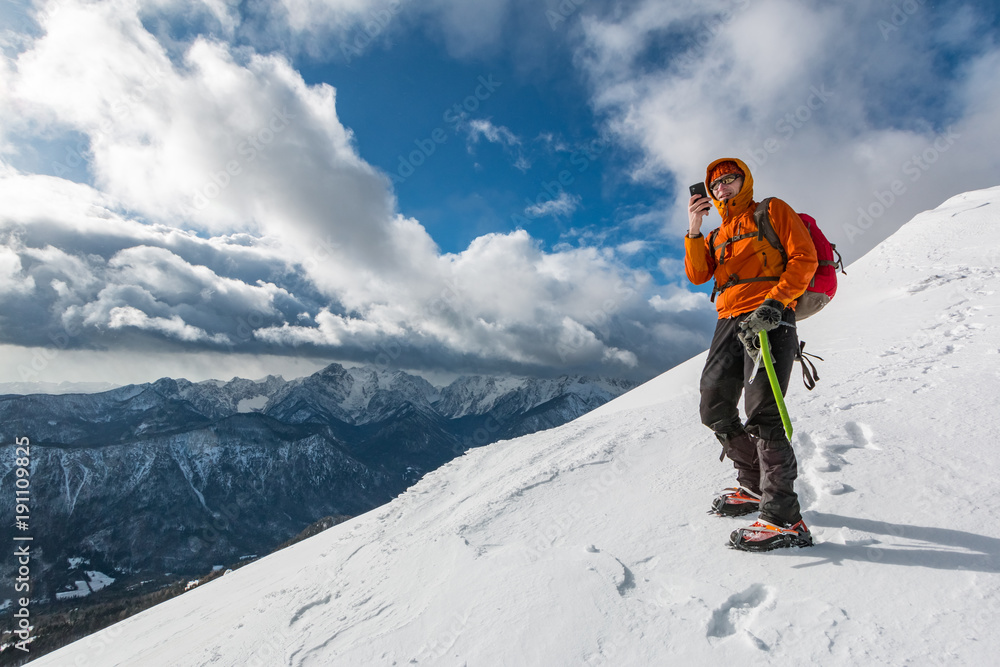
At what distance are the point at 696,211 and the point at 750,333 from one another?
1393 millimetres

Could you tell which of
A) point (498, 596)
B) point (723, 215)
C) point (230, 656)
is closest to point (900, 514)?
point (723, 215)

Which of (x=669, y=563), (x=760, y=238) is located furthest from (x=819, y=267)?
(x=669, y=563)

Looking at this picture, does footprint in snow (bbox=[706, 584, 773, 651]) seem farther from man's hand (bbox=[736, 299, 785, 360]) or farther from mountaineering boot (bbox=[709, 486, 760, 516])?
man's hand (bbox=[736, 299, 785, 360])

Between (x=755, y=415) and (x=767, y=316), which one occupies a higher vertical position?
(x=767, y=316)

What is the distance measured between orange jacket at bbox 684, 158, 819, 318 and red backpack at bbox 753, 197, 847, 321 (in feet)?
0.16

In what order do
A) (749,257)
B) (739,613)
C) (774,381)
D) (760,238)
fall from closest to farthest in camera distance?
1. (739,613)
2. (774,381)
3. (760,238)
4. (749,257)

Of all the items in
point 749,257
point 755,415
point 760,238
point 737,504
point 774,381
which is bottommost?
point 737,504

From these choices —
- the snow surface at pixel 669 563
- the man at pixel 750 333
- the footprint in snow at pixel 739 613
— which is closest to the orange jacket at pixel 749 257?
the man at pixel 750 333

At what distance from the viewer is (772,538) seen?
149 inches

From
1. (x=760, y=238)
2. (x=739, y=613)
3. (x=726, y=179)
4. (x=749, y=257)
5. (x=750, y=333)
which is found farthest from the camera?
(x=726, y=179)

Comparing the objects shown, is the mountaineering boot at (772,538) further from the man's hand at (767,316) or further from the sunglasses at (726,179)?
the sunglasses at (726,179)

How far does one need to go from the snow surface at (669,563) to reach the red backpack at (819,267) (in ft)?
5.89

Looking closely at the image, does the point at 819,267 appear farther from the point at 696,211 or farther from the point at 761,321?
the point at 696,211

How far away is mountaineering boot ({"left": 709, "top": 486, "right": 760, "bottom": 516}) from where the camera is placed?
4480 millimetres
